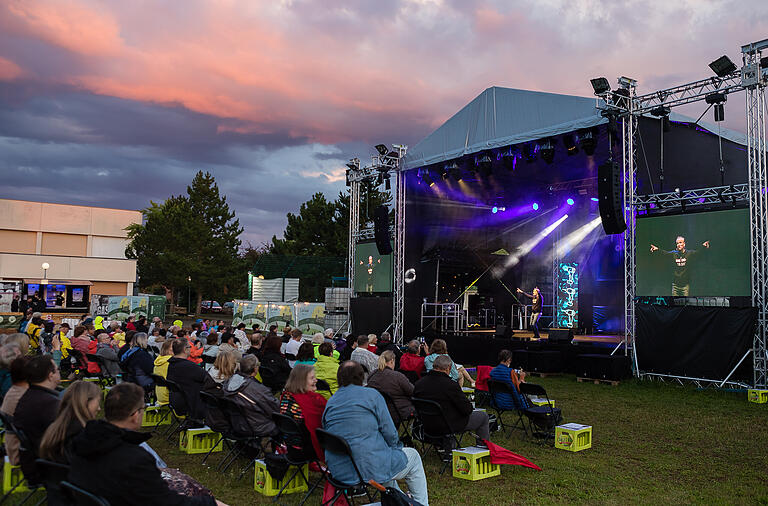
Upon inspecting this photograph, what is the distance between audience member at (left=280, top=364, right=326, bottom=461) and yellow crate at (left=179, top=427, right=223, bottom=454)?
181 cm

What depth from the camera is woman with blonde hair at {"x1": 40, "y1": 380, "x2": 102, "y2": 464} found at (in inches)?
111

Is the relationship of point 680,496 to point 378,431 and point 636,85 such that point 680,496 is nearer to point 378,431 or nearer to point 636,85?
point 378,431

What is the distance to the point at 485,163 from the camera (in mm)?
14016

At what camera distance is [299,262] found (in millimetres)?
24172

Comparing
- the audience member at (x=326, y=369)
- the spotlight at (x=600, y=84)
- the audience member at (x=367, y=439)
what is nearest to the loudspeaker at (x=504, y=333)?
the spotlight at (x=600, y=84)

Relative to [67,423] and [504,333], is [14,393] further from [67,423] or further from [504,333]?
[504,333]

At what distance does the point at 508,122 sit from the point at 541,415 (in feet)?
28.5

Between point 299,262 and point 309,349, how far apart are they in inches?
728

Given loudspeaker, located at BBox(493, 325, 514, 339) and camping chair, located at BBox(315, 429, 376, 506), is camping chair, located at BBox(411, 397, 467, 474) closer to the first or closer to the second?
camping chair, located at BBox(315, 429, 376, 506)

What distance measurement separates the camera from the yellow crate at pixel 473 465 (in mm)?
4922

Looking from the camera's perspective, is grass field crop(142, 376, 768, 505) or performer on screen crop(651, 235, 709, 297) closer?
grass field crop(142, 376, 768, 505)

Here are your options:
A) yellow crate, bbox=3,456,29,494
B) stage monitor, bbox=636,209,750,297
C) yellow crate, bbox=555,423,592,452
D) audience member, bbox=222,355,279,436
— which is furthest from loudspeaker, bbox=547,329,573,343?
yellow crate, bbox=3,456,29,494

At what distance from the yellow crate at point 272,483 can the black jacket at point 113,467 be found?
212 cm

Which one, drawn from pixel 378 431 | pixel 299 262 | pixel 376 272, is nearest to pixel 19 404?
pixel 378 431
